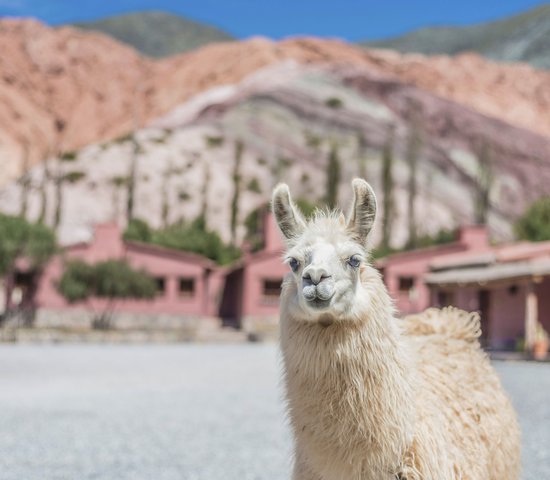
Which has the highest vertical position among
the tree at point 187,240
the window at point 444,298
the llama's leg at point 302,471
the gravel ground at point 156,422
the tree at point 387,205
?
the tree at point 387,205

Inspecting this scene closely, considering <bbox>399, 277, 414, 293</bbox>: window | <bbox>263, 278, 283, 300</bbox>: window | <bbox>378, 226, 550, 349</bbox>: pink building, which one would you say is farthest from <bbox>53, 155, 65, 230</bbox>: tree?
<bbox>378, 226, 550, 349</bbox>: pink building

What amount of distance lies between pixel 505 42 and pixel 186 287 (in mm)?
152683

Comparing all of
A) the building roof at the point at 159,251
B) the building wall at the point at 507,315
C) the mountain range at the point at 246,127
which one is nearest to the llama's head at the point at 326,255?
the building wall at the point at 507,315

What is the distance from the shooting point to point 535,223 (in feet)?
184

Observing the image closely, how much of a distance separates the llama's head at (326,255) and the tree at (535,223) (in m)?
54.1

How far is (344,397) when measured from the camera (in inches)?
132

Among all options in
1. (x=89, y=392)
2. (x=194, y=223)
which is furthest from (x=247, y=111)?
(x=89, y=392)

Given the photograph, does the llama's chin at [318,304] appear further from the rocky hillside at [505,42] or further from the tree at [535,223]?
the rocky hillside at [505,42]

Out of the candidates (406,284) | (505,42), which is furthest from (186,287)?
(505,42)

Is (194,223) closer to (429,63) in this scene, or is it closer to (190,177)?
(190,177)

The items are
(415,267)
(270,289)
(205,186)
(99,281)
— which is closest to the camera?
(99,281)

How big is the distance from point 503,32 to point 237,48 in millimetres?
83847

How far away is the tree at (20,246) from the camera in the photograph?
4325cm

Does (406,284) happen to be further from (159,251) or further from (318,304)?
(318,304)
